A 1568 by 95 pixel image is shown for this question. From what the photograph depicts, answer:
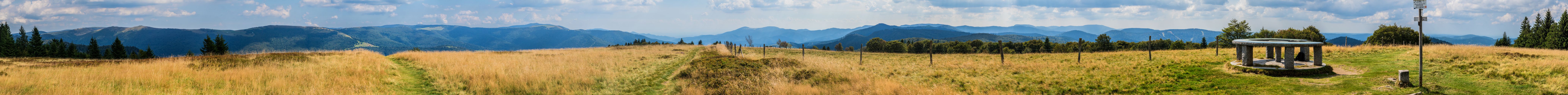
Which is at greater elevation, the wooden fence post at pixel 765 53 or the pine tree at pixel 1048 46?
the pine tree at pixel 1048 46

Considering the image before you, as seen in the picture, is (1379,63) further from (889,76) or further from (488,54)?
(488,54)

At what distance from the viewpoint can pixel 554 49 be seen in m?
40.0

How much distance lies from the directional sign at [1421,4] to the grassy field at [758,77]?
136 centimetres

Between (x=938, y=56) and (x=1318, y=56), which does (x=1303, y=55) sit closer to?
(x=1318, y=56)

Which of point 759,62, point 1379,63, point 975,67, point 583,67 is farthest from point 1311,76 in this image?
point 583,67

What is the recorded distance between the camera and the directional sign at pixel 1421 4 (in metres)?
10.2

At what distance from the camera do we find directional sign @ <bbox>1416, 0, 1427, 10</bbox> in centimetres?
1020

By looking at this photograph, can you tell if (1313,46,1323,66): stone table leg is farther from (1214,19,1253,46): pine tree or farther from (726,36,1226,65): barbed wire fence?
(1214,19,1253,46): pine tree

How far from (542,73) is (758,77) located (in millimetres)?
5473

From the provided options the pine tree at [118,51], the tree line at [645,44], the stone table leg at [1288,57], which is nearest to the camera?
the stone table leg at [1288,57]

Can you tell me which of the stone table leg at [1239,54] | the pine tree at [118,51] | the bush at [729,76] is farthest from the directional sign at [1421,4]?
the pine tree at [118,51]

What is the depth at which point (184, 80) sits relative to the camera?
11.5m

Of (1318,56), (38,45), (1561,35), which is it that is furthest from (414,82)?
(38,45)

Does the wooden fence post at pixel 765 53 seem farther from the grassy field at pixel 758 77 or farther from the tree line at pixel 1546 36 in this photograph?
the tree line at pixel 1546 36
